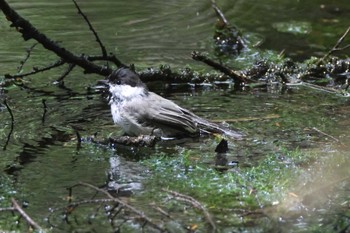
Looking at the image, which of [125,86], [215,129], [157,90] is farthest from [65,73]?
[215,129]

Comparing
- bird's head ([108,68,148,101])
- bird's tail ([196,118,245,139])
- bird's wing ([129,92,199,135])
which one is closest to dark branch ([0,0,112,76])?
bird's head ([108,68,148,101])

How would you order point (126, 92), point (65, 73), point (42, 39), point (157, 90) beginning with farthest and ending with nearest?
point (157, 90) → point (65, 73) → point (42, 39) → point (126, 92)

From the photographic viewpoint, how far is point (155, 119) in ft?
21.2

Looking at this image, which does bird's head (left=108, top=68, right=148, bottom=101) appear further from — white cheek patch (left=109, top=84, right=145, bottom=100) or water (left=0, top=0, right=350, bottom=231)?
Answer: water (left=0, top=0, right=350, bottom=231)

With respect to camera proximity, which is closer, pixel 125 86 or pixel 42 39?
pixel 125 86

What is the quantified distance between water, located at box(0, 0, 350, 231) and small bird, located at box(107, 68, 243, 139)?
16 cm

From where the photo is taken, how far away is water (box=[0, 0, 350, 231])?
5.62 meters

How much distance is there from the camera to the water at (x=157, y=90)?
562cm

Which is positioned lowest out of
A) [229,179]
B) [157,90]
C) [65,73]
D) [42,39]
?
[157,90]

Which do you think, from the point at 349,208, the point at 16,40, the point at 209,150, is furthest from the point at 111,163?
the point at 16,40

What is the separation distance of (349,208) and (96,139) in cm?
219

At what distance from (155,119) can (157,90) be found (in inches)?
60.8

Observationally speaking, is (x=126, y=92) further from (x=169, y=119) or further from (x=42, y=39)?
(x=42, y=39)

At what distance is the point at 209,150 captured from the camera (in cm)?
618
